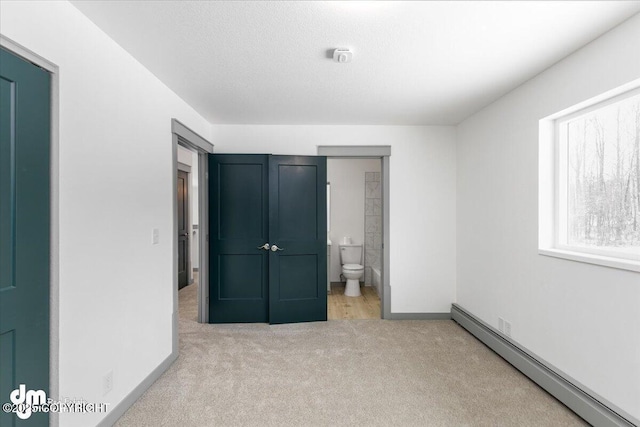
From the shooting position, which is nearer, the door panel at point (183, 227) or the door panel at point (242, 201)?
the door panel at point (242, 201)

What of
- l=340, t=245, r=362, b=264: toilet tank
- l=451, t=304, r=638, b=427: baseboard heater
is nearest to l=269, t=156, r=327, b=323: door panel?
l=340, t=245, r=362, b=264: toilet tank

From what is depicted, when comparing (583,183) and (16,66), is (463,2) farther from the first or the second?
(16,66)

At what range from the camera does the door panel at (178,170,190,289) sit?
567 cm

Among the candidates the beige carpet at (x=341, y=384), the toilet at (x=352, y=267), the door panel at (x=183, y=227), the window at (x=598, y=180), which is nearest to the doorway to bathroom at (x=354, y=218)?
the toilet at (x=352, y=267)

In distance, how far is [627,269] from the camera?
1818 mm

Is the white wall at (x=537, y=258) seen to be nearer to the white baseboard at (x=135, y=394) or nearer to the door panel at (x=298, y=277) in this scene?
the door panel at (x=298, y=277)

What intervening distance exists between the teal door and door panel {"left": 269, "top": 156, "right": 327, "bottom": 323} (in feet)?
7.95

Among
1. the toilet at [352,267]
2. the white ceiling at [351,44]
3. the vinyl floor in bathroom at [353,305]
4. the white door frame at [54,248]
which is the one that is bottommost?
the vinyl floor in bathroom at [353,305]

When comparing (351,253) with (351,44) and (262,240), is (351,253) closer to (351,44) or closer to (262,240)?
(262,240)

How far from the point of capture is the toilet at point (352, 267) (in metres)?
5.14

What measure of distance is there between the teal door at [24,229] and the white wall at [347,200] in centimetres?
445

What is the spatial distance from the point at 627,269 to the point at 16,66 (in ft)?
10.8

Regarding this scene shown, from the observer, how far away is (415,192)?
4078mm

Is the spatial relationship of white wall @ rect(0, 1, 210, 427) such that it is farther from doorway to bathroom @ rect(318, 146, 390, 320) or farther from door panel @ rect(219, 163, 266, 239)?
doorway to bathroom @ rect(318, 146, 390, 320)
